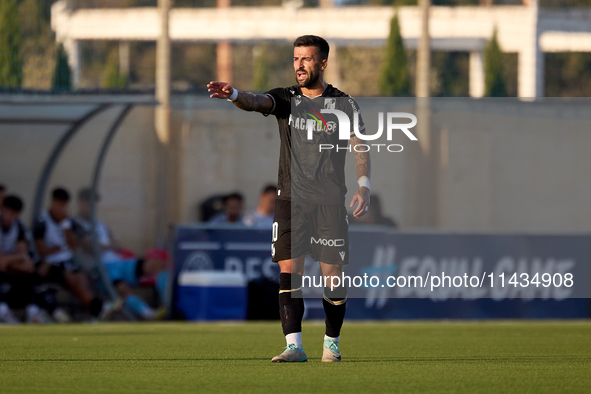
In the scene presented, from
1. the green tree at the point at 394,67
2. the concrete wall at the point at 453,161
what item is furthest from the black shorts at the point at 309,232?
the green tree at the point at 394,67

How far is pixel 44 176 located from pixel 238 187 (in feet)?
11.2

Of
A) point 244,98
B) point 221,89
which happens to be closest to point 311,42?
point 244,98

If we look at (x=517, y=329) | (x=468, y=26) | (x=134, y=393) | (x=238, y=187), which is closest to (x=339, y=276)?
(x=134, y=393)

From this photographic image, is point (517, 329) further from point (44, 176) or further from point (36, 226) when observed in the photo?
point (44, 176)

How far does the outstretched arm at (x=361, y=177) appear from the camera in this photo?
5.34 metres

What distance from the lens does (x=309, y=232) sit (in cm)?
532

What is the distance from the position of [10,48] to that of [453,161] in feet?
22.9

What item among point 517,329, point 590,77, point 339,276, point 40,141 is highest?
point 590,77

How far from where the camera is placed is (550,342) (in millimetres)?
7223

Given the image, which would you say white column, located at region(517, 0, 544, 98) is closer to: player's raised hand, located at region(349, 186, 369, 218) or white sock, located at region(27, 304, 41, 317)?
white sock, located at region(27, 304, 41, 317)

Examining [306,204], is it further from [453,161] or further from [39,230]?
[453,161]

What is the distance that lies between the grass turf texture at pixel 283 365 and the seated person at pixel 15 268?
192cm

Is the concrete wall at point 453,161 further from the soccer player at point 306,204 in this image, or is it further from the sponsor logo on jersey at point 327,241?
the sponsor logo on jersey at point 327,241

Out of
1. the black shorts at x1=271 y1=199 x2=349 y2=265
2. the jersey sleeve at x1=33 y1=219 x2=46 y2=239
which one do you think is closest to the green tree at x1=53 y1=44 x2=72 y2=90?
the jersey sleeve at x1=33 y1=219 x2=46 y2=239
